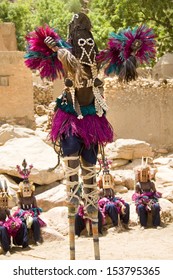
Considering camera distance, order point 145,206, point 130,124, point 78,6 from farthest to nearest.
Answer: point 78,6 → point 130,124 → point 145,206

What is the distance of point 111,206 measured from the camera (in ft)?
30.7

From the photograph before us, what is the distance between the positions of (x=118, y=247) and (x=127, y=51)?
2856mm

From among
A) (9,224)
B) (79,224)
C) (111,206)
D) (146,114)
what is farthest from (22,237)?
(146,114)

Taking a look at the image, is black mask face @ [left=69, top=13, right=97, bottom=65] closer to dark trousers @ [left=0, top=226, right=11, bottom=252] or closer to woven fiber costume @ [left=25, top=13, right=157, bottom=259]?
woven fiber costume @ [left=25, top=13, right=157, bottom=259]

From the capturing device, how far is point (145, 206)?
9.48 metres

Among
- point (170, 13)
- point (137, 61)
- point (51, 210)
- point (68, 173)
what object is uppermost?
point (170, 13)

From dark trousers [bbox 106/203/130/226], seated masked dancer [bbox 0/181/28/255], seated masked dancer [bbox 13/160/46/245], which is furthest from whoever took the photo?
dark trousers [bbox 106/203/130/226]

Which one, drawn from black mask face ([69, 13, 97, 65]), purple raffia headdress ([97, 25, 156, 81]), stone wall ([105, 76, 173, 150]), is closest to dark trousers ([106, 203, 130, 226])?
purple raffia headdress ([97, 25, 156, 81])

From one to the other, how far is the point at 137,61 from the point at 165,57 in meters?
12.7

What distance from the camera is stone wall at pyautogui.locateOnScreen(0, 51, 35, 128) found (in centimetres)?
1742

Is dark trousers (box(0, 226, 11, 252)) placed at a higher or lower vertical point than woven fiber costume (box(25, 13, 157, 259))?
lower

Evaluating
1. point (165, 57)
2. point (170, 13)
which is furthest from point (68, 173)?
point (170, 13)

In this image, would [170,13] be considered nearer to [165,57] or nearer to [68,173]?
[165,57]

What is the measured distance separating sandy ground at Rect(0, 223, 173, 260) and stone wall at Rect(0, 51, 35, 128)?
862 cm
